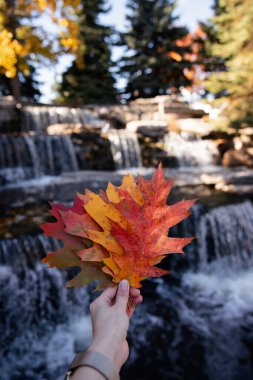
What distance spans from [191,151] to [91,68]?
11417 mm

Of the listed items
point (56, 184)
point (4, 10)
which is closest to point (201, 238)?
point (56, 184)

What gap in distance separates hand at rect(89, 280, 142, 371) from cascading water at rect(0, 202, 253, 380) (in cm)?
349

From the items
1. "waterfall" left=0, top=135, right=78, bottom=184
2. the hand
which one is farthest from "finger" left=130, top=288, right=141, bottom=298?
"waterfall" left=0, top=135, right=78, bottom=184

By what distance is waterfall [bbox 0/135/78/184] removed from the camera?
995 centimetres

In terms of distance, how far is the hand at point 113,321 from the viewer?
982 mm

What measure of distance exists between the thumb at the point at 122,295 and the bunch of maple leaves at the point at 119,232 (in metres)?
0.02

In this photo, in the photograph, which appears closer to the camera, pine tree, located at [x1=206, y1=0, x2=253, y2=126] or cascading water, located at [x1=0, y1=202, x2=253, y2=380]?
cascading water, located at [x1=0, y1=202, x2=253, y2=380]

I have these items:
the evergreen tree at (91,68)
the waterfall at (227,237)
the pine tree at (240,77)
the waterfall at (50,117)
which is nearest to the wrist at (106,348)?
the waterfall at (227,237)

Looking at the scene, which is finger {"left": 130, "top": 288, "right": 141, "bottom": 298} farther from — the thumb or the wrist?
the wrist

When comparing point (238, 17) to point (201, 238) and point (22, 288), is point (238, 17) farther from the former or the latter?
point (22, 288)

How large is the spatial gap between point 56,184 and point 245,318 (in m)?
5.97

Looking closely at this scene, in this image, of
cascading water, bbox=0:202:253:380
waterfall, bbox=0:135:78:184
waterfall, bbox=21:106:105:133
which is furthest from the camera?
waterfall, bbox=21:106:105:133

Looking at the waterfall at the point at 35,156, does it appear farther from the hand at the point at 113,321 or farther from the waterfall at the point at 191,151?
the hand at the point at 113,321

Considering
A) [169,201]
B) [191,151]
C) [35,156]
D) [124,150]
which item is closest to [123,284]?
[169,201]
